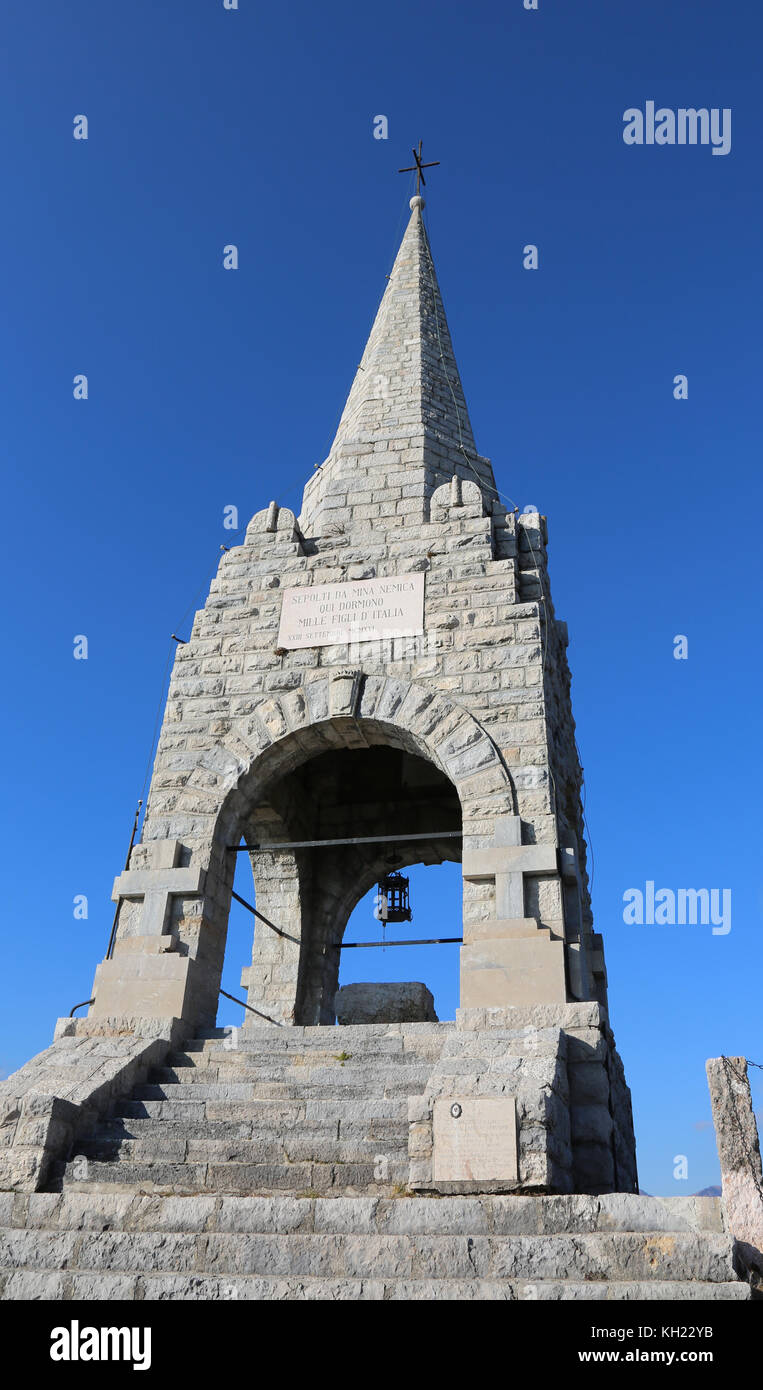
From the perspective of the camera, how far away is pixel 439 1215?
199 inches

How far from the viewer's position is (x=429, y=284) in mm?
15836

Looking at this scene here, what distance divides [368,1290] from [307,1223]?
0.80m

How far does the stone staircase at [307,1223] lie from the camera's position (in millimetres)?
4430

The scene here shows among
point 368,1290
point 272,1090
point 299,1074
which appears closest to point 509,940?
point 299,1074

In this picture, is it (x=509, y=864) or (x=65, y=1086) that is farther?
(x=509, y=864)

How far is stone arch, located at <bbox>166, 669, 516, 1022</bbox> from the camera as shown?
8797 mm

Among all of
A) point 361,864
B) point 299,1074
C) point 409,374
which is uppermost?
point 409,374

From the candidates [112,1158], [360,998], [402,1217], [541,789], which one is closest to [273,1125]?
[112,1158]

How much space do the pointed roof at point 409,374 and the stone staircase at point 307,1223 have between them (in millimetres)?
8588

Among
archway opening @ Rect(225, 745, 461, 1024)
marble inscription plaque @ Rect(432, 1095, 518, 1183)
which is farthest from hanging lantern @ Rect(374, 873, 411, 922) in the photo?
marble inscription plaque @ Rect(432, 1095, 518, 1183)

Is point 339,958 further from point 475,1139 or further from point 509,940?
point 475,1139
